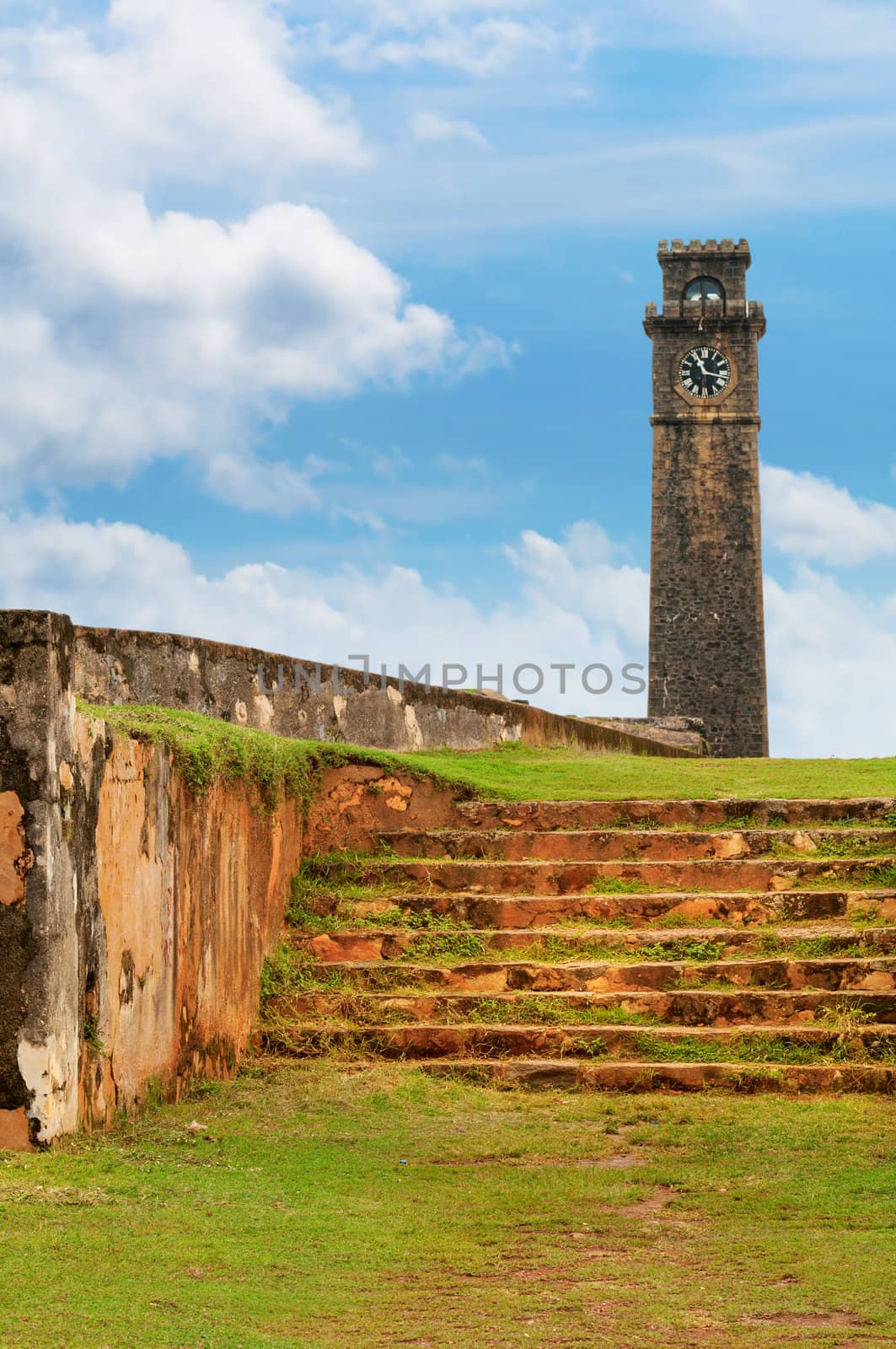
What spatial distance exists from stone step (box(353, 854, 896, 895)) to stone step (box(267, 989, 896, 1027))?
97cm

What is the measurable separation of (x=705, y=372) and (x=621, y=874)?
30.7 metres

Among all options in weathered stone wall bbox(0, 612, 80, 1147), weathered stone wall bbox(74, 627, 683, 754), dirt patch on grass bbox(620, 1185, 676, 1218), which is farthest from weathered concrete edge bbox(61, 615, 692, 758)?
dirt patch on grass bbox(620, 1185, 676, 1218)

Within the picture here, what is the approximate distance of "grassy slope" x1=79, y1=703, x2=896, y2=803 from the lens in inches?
231

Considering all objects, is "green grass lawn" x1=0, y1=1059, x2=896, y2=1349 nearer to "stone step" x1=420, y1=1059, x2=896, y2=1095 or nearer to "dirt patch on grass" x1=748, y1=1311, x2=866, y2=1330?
"dirt patch on grass" x1=748, y1=1311, x2=866, y2=1330

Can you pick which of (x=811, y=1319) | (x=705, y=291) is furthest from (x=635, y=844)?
(x=705, y=291)

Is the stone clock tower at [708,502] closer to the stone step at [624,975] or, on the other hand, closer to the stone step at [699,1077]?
the stone step at [624,975]

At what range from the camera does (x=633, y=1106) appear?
18.8 ft

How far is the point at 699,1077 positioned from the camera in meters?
6.03

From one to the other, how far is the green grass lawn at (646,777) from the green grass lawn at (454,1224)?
9.25ft

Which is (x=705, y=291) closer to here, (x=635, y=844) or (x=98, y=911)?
(x=635, y=844)

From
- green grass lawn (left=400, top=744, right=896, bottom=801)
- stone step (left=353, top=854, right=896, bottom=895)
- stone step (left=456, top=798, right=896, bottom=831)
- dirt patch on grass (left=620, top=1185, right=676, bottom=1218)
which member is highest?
green grass lawn (left=400, top=744, right=896, bottom=801)

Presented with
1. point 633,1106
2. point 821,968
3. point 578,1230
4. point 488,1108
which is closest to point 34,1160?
point 578,1230

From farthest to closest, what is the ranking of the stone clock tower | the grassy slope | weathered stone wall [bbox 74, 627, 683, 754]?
the stone clock tower
weathered stone wall [bbox 74, 627, 683, 754]
the grassy slope

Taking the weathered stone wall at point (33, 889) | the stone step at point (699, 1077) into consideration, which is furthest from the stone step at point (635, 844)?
the weathered stone wall at point (33, 889)
